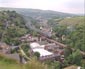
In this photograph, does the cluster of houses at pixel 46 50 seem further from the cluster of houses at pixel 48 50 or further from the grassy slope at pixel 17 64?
the grassy slope at pixel 17 64

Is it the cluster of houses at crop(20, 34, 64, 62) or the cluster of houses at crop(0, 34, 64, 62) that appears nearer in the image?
the cluster of houses at crop(0, 34, 64, 62)

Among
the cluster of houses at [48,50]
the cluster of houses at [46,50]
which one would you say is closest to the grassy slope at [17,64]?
the cluster of houses at [46,50]

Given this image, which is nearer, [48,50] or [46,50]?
[46,50]

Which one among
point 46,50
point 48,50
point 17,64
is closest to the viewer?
point 17,64

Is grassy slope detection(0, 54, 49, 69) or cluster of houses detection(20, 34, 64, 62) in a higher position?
grassy slope detection(0, 54, 49, 69)

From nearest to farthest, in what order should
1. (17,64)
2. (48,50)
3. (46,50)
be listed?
(17,64) → (46,50) → (48,50)

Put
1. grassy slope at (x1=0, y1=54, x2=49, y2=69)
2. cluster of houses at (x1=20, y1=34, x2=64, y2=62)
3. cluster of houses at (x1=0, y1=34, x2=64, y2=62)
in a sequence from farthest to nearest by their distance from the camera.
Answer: cluster of houses at (x1=20, y1=34, x2=64, y2=62)
cluster of houses at (x1=0, y1=34, x2=64, y2=62)
grassy slope at (x1=0, y1=54, x2=49, y2=69)

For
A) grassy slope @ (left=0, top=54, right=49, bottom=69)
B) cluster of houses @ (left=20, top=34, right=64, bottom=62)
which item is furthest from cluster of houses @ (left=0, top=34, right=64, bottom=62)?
grassy slope @ (left=0, top=54, right=49, bottom=69)

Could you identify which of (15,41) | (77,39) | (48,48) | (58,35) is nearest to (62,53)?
(48,48)

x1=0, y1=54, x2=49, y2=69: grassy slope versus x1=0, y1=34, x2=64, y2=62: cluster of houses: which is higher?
x1=0, y1=54, x2=49, y2=69: grassy slope

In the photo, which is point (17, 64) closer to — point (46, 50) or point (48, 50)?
point (46, 50)

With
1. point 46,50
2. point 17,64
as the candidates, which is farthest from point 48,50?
point 17,64

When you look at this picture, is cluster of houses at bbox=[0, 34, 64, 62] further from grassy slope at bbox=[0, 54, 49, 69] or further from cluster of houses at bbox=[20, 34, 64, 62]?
grassy slope at bbox=[0, 54, 49, 69]

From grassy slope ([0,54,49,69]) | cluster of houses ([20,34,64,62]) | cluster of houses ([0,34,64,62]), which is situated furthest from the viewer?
cluster of houses ([20,34,64,62])
